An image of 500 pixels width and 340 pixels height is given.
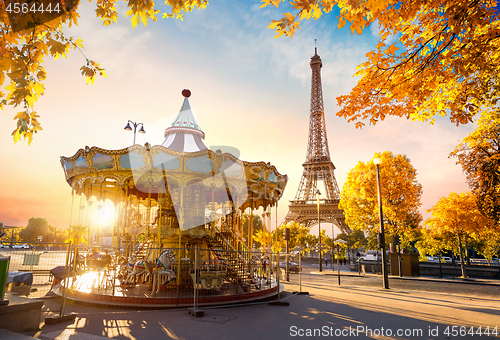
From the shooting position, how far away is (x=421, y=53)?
206 inches

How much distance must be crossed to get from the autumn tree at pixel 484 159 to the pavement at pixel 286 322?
17.3 feet

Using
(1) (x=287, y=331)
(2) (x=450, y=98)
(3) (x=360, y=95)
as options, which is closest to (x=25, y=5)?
(3) (x=360, y=95)

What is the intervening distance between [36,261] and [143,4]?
15307 mm

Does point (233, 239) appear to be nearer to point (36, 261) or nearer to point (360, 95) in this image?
point (36, 261)

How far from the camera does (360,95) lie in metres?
5.43

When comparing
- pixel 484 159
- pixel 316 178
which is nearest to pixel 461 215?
pixel 484 159

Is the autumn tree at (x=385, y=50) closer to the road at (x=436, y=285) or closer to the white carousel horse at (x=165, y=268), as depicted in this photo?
the white carousel horse at (x=165, y=268)

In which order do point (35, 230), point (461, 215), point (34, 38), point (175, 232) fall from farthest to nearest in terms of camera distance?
point (35, 230), point (461, 215), point (175, 232), point (34, 38)

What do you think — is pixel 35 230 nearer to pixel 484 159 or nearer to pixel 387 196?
pixel 387 196

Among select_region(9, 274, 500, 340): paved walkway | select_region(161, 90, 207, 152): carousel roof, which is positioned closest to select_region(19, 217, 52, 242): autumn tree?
select_region(161, 90, 207, 152): carousel roof

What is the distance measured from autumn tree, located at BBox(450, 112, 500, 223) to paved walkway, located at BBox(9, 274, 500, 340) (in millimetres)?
5188

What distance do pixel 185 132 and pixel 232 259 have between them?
719 cm

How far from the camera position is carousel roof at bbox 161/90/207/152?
1474 cm

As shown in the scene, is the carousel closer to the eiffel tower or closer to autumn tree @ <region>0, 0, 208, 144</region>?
autumn tree @ <region>0, 0, 208, 144</region>
